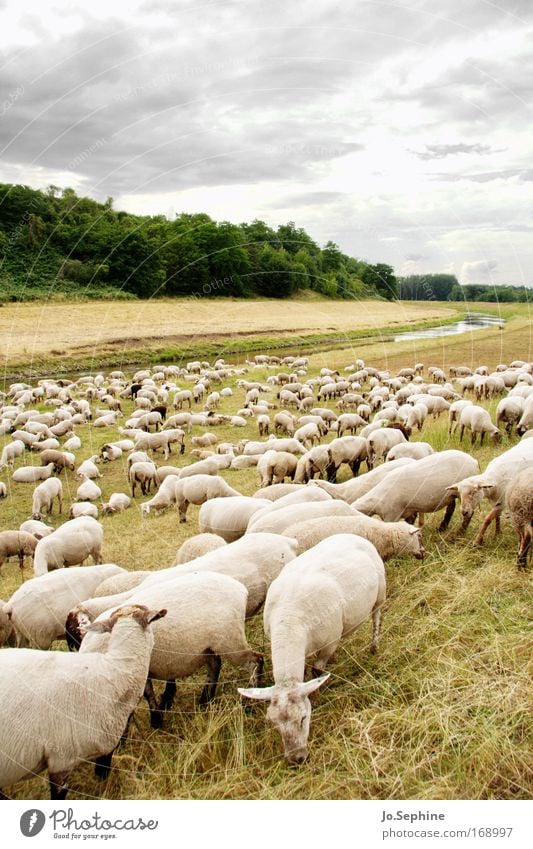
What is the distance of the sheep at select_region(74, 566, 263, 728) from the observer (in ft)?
19.2

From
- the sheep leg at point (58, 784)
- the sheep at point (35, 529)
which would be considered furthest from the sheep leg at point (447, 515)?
the sheep at point (35, 529)

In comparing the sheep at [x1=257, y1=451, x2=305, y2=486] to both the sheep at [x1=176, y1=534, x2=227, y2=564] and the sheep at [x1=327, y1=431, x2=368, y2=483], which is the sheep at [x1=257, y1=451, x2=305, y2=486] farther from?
the sheep at [x1=176, y1=534, x2=227, y2=564]

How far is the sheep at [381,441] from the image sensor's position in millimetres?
16844

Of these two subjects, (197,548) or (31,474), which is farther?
(31,474)

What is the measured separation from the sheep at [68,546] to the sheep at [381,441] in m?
8.57

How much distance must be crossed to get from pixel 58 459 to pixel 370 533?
1540 centimetres

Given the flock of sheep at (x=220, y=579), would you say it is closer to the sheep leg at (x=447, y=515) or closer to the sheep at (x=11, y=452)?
the sheep leg at (x=447, y=515)

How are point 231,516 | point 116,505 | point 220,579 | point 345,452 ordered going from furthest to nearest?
1. point 116,505
2. point 345,452
3. point 231,516
4. point 220,579

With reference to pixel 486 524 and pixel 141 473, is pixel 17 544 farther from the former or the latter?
pixel 486 524

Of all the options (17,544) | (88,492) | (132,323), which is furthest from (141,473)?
(132,323)

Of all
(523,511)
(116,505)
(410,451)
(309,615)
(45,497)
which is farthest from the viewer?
(116,505)

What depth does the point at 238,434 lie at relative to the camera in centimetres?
2533

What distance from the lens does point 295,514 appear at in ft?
31.2

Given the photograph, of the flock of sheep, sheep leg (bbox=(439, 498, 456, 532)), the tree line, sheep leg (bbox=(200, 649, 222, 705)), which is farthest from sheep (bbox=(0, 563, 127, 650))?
the tree line
